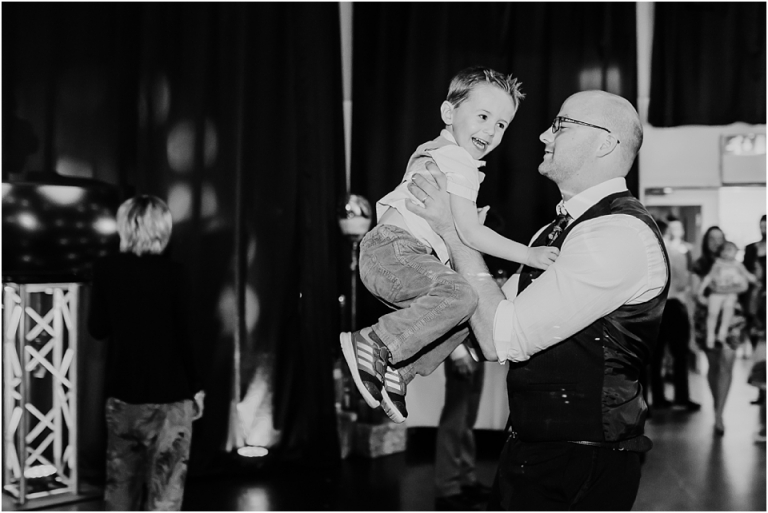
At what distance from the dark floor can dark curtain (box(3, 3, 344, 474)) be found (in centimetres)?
27

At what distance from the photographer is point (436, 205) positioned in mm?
1385

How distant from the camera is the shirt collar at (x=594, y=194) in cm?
140

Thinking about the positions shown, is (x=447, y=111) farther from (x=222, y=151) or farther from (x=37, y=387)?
(x=37, y=387)

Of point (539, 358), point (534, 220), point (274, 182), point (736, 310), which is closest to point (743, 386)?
point (736, 310)

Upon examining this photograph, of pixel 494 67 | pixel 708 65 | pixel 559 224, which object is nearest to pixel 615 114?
pixel 559 224

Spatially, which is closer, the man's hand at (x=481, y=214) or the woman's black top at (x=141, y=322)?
the man's hand at (x=481, y=214)

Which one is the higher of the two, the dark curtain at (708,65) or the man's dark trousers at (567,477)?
the dark curtain at (708,65)

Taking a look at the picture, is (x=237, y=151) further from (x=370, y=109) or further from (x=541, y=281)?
(x=541, y=281)

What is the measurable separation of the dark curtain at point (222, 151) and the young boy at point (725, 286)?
240cm

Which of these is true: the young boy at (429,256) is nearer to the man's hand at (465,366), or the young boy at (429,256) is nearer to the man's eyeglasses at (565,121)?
the man's eyeglasses at (565,121)

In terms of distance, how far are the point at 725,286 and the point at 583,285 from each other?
12.4ft

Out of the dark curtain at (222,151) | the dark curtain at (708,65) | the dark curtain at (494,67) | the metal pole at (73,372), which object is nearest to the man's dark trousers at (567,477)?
the dark curtain at (494,67)

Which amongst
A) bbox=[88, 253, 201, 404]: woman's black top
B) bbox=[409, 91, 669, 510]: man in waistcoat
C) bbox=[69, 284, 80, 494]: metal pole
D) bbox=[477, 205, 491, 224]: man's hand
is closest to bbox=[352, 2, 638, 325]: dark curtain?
bbox=[88, 253, 201, 404]: woman's black top

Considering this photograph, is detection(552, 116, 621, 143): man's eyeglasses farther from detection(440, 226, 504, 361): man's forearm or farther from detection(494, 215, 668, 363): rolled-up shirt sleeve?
detection(440, 226, 504, 361): man's forearm
